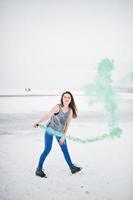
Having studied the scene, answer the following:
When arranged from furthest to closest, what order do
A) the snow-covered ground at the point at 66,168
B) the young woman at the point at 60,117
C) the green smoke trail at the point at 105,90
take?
the green smoke trail at the point at 105,90 → the young woman at the point at 60,117 → the snow-covered ground at the point at 66,168

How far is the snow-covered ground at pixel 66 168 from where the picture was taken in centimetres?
172

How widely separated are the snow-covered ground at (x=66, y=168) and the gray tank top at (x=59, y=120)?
408 millimetres

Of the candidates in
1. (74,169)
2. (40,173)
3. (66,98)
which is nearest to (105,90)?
(66,98)

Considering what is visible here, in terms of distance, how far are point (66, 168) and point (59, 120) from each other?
48 cm

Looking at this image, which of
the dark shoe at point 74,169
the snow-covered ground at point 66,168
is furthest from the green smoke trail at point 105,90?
the dark shoe at point 74,169

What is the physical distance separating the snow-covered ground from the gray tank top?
16.0 inches

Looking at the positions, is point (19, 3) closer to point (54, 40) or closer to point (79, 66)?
point (54, 40)

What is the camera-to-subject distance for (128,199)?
1.73 metres

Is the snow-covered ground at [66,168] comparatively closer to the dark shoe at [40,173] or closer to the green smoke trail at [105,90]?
the dark shoe at [40,173]

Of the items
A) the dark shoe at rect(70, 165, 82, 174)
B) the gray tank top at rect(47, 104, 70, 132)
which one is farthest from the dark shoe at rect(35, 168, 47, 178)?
the gray tank top at rect(47, 104, 70, 132)

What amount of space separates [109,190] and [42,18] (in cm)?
212

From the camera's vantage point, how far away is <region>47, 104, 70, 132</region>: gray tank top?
185cm

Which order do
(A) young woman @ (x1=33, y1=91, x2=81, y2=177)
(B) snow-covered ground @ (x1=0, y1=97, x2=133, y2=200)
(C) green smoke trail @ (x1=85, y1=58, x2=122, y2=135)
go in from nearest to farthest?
(B) snow-covered ground @ (x1=0, y1=97, x2=133, y2=200) < (A) young woman @ (x1=33, y1=91, x2=81, y2=177) < (C) green smoke trail @ (x1=85, y1=58, x2=122, y2=135)

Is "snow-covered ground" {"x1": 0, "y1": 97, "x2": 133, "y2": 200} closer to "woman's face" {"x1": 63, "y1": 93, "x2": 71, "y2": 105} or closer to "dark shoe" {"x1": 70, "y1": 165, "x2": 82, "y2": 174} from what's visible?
"dark shoe" {"x1": 70, "y1": 165, "x2": 82, "y2": 174}
